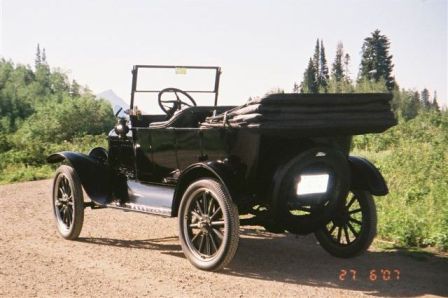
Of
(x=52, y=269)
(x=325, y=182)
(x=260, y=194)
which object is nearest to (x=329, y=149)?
(x=325, y=182)

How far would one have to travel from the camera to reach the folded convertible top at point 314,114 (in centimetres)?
432

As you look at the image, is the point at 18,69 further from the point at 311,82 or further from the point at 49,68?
the point at 311,82

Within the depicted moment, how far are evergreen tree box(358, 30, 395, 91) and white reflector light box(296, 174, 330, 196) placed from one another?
8299 cm

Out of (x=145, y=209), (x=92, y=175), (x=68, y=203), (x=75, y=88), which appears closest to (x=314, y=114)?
(x=145, y=209)

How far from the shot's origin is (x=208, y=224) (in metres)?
4.92

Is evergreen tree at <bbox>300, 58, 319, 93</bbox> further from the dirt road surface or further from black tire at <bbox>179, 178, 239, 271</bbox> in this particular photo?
black tire at <bbox>179, 178, 239, 271</bbox>

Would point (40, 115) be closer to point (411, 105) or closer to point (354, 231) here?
point (411, 105)

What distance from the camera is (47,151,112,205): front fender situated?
251 inches

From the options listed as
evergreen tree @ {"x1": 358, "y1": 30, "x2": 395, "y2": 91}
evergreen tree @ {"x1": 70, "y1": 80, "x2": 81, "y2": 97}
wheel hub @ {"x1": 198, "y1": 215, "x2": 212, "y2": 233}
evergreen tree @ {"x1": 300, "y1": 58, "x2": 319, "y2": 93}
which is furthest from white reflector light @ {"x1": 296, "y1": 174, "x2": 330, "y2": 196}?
evergreen tree @ {"x1": 70, "y1": 80, "x2": 81, "y2": 97}

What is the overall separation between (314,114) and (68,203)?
3406mm

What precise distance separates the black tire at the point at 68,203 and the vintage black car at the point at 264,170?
75cm

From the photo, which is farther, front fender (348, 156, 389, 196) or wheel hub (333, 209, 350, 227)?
wheel hub (333, 209, 350, 227)

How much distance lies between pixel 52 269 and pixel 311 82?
95359mm
